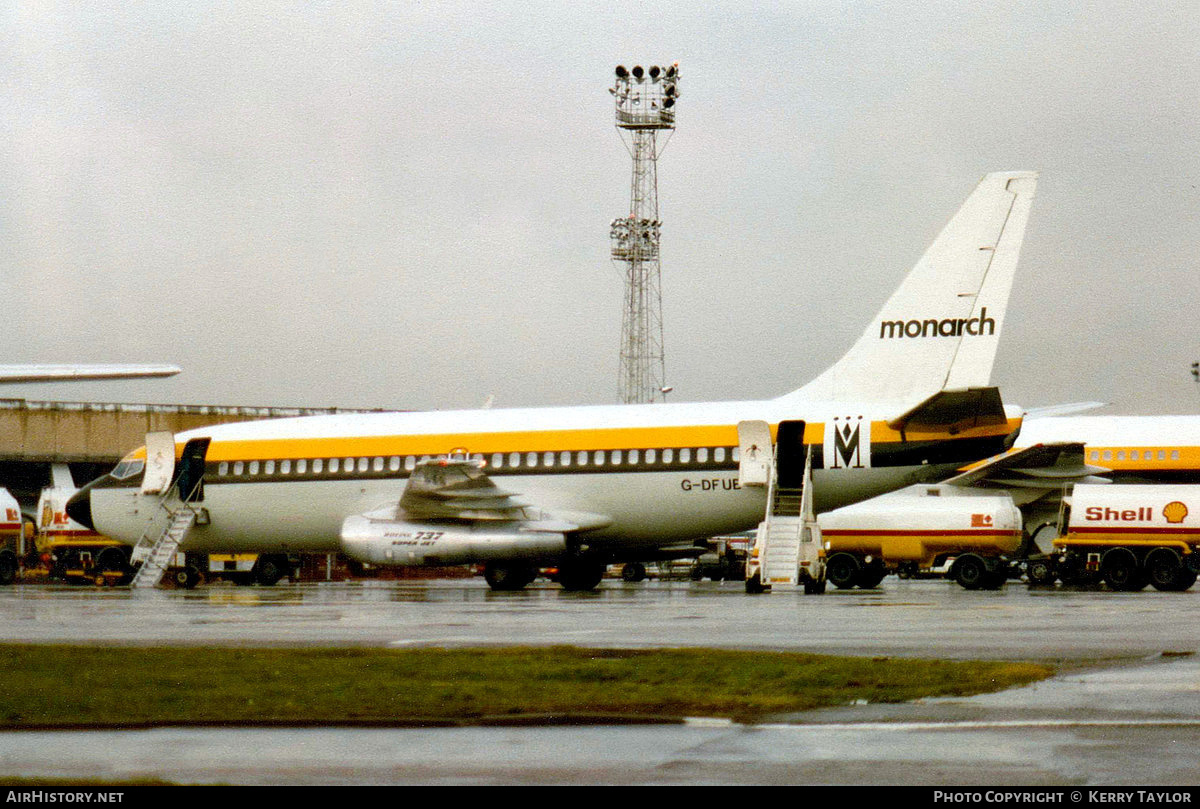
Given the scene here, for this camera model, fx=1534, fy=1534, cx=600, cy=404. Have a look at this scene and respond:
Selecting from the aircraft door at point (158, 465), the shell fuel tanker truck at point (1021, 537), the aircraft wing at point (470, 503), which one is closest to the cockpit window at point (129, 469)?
the aircraft door at point (158, 465)

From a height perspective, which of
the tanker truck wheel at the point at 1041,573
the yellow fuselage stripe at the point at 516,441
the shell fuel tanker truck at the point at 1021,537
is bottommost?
the tanker truck wheel at the point at 1041,573

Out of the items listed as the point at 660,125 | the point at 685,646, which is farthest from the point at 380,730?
the point at 660,125

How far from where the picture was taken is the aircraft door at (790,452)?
3000cm

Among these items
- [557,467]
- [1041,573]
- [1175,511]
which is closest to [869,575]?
[1041,573]

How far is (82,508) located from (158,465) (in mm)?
3099

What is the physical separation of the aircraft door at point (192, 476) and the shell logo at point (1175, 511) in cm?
2220

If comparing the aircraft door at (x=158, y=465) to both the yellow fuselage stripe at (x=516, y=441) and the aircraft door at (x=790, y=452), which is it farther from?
the aircraft door at (x=790, y=452)

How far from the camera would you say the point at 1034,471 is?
1565 inches

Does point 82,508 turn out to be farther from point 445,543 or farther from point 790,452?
point 790,452

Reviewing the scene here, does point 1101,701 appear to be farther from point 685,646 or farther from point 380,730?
point 685,646

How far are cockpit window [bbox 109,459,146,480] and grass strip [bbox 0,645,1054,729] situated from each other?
23.4 meters

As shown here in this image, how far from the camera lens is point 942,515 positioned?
38531mm
